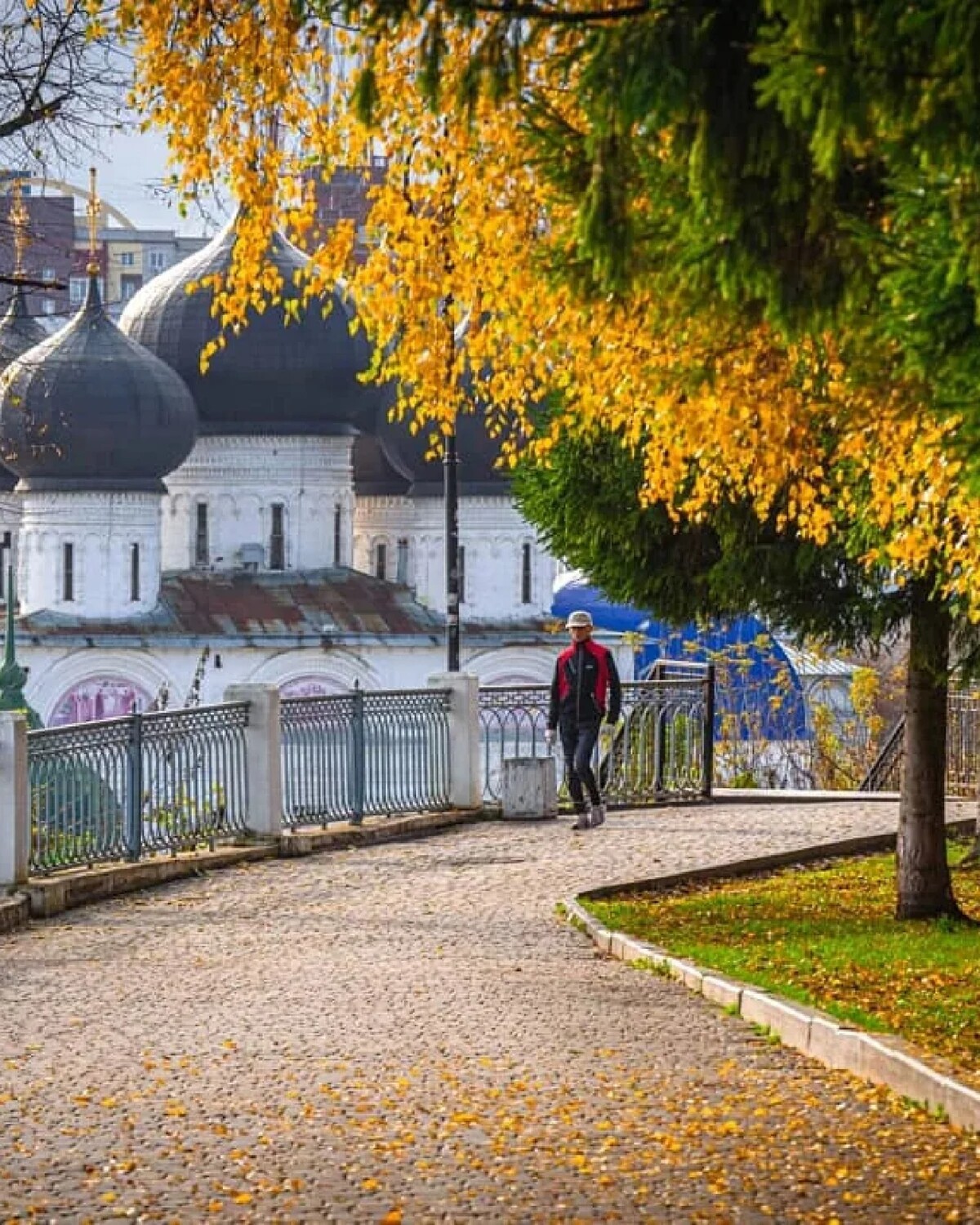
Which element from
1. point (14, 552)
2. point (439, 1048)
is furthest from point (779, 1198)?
point (14, 552)

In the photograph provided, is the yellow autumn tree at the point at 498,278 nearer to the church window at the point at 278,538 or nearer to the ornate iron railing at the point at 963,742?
the ornate iron railing at the point at 963,742

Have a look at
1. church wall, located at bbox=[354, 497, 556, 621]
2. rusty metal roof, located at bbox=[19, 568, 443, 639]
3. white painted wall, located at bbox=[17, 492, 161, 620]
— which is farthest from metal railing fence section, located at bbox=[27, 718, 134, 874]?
church wall, located at bbox=[354, 497, 556, 621]

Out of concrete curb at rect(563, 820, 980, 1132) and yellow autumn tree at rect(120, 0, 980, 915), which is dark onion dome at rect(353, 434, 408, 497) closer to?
concrete curb at rect(563, 820, 980, 1132)

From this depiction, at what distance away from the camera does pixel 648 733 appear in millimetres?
26750

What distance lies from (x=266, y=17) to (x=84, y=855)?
34.4ft

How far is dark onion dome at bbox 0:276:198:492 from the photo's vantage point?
2847 inches

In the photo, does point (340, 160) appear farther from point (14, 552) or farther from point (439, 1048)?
point (14, 552)

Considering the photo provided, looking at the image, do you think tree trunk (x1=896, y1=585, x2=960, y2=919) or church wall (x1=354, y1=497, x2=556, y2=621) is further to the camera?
church wall (x1=354, y1=497, x2=556, y2=621)

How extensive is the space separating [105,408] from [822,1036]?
6406 centimetres

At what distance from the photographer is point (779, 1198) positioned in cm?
803

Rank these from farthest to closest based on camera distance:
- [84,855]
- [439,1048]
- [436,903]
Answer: [84,855]
[436,903]
[439,1048]

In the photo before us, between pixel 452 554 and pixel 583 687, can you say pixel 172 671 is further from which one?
pixel 583 687

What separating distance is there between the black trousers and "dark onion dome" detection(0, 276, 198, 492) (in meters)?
Result: 48.3

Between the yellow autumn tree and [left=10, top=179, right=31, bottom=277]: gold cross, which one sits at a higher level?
[left=10, top=179, right=31, bottom=277]: gold cross
